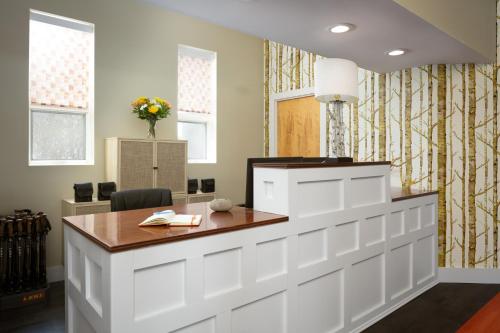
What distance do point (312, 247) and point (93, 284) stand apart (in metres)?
1.20

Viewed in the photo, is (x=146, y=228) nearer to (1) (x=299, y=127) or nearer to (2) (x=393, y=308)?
(2) (x=393, y=308)

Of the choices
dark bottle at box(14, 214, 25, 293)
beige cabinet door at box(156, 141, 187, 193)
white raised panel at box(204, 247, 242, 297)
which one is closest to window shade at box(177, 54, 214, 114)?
beige cabinet door at box(156, 141, 187, 193)

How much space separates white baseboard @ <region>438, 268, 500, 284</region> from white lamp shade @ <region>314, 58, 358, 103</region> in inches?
86.6

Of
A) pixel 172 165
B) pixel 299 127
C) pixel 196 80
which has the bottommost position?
pixel 172 165

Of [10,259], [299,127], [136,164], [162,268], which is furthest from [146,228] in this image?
[299,127]

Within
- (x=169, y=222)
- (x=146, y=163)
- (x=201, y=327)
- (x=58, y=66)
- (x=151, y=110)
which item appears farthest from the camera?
(x=151, y=110)

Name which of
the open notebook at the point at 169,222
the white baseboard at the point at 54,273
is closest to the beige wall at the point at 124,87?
the white baseboard at the point at 54,273

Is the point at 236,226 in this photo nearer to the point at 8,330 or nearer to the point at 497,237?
the point at 8,330

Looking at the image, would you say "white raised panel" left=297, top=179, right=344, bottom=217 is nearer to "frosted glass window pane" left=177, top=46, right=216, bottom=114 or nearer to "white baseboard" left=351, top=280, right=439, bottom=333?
"white baseboard" left=351, top=280, right=439, bottom=333

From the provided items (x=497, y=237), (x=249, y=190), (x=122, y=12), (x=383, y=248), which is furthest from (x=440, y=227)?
(x=122, y=12)

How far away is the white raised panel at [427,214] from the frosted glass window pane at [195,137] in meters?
2.83

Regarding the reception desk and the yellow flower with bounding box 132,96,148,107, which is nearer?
the reception desk

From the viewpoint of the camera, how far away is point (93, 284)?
5.12 ft

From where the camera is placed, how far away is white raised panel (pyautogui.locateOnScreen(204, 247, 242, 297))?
1633 millimetres
